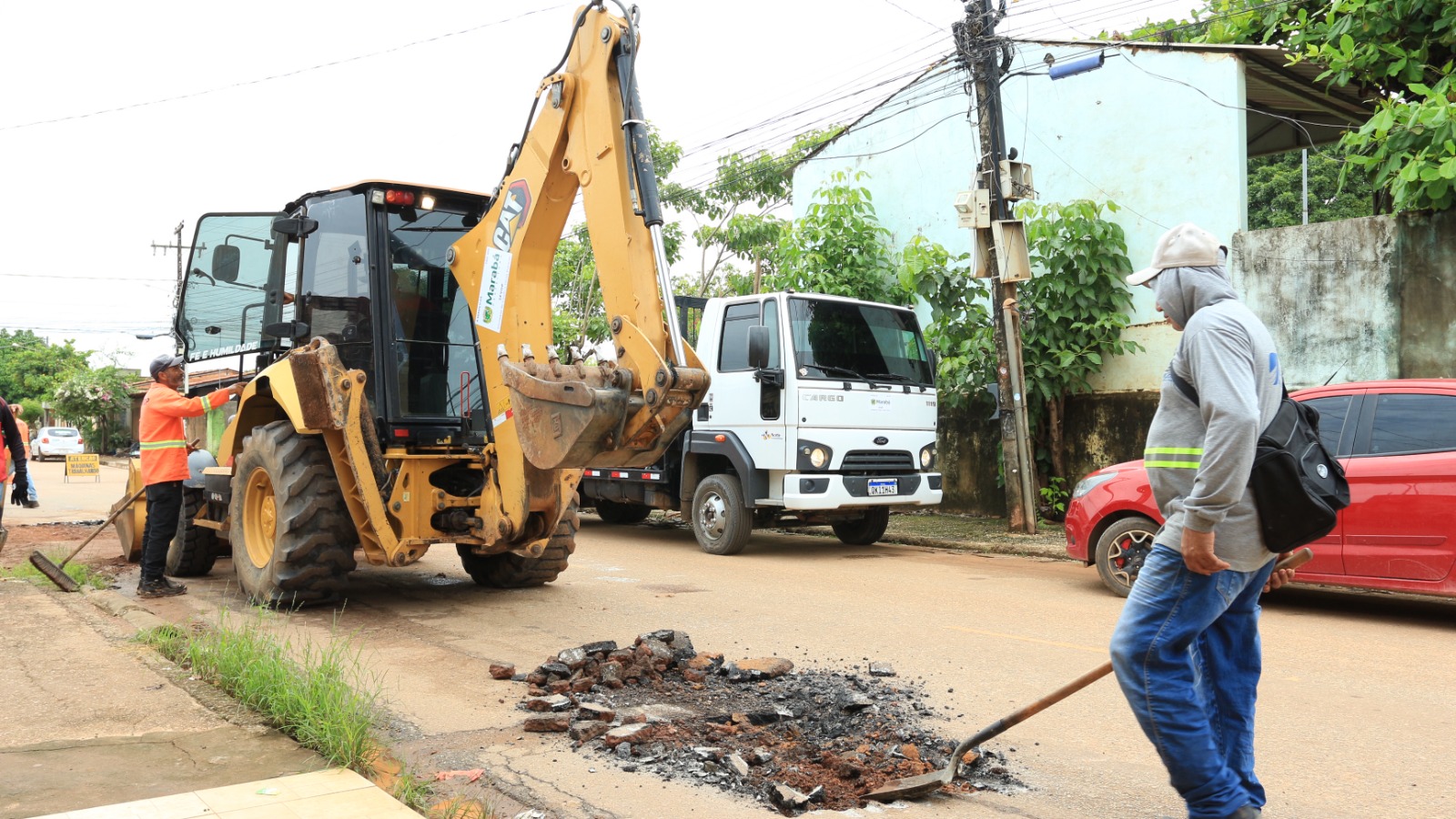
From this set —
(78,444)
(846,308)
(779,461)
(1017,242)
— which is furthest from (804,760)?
(78,444)

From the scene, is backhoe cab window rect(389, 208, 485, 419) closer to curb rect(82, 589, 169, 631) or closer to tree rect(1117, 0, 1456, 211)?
curb rect(82, 589, 169, 631)

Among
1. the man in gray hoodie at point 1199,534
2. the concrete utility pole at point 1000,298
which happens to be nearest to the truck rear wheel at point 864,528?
the concrete utility pole at point 1000,298

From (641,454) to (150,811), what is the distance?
3.21 metres

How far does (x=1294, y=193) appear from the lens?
23.2 m

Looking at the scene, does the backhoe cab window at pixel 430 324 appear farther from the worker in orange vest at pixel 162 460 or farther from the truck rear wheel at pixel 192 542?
the truck rear wheel at pixel 192 542

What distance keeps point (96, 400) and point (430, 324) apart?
161 ft

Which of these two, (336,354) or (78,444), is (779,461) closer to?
(336,354)

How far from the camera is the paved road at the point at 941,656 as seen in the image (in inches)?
158

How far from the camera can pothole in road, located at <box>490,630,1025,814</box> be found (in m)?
4.02

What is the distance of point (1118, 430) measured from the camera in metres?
13.2

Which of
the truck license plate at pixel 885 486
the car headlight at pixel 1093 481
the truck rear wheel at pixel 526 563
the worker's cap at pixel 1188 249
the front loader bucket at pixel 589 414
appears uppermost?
the worker's cap at pixel 1188 249

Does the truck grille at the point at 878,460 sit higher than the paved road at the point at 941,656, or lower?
higher

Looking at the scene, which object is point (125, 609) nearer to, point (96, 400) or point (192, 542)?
point (192, 542)

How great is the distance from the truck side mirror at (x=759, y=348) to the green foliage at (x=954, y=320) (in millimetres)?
3679
